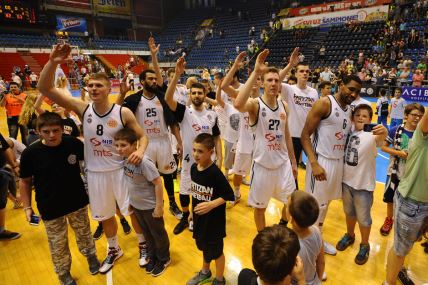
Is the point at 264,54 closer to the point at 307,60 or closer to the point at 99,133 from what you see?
the point at 99,133

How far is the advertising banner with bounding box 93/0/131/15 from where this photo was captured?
30591mm

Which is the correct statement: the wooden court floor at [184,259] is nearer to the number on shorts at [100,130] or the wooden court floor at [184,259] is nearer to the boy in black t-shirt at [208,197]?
the boy in black t-shirt at [208,197]

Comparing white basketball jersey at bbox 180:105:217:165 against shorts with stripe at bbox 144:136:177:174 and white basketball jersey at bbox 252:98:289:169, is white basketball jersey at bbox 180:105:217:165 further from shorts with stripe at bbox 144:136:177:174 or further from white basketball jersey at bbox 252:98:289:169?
white basketball jersey at bbox 252:98:289:169

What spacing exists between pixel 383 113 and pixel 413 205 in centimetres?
743

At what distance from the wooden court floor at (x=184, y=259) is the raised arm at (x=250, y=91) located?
6.08 feet

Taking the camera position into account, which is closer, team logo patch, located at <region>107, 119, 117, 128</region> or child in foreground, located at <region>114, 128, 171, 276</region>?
child in foreground, located at <region>114, 128, 171, 276</region>

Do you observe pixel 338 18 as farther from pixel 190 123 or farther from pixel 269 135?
pixel 269 135

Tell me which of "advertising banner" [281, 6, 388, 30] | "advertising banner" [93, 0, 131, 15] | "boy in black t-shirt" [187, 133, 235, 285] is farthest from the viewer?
"advertising banner" [93, 0, 131, 15]

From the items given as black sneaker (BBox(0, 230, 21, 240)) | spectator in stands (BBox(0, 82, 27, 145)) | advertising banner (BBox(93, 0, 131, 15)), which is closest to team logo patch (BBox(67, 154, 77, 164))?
black sneaker (BBox(0, 230, 21, 240))

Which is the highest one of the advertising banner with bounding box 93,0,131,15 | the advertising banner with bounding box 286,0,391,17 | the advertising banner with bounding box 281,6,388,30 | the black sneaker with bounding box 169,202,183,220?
the advertising banner with bounding box 93,0,131,15

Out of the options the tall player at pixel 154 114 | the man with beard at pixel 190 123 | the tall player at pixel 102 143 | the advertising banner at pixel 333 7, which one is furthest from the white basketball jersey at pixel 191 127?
the advertising banner at pixel 333 7

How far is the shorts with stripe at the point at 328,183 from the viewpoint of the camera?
10.9ft

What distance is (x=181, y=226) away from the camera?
13.8ft

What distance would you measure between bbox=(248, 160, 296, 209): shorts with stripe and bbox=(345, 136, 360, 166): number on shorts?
26.8 inches
